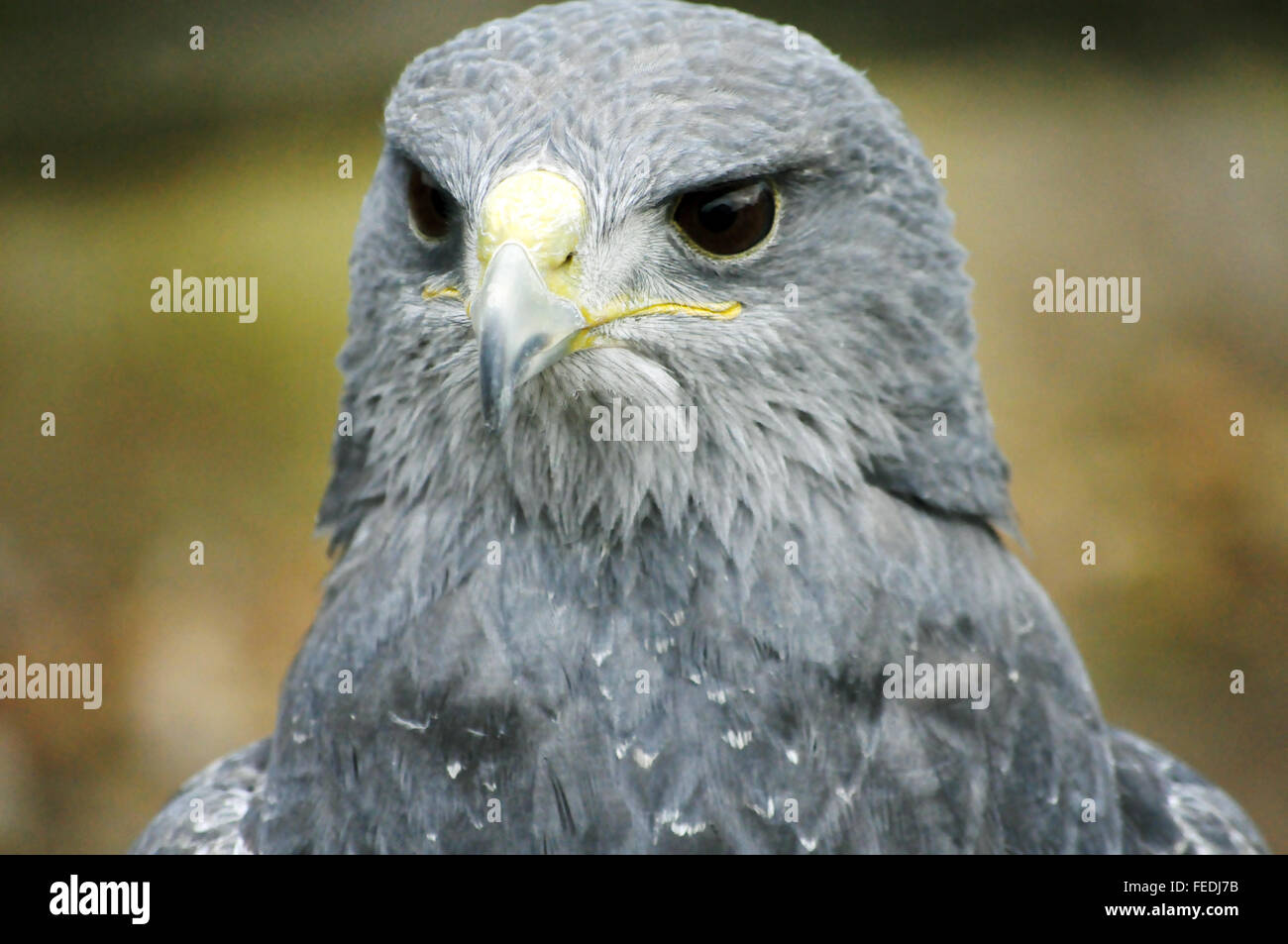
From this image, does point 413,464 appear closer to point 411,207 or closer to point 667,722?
point 411,207

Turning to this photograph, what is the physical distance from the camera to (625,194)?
2410 millimetres

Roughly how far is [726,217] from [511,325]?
0.56 metres

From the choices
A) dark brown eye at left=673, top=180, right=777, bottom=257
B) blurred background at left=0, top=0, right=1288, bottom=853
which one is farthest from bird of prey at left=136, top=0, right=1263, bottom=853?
blurred background at left=0, top=0, right=1288, bottom=853

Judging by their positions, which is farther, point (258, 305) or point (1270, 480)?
point (258, 305)

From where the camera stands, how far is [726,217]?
2.50 meters

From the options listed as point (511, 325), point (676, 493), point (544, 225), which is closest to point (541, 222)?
point (544, 225)

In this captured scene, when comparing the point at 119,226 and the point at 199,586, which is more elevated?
the point at 119,226

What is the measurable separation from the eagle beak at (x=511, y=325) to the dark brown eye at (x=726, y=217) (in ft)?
1.17

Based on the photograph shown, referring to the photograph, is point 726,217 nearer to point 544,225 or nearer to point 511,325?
point 544,225

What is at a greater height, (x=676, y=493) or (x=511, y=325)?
(x=511, y=325)

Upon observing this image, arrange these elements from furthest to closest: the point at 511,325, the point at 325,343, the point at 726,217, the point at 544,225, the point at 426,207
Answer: the point at 325,343 < the point at 426,207 < the point at 726,217 < the point at 544,225 < the point at 511,325

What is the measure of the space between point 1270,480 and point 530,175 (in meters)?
5.01

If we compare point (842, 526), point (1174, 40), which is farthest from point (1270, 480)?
point (842, 526)

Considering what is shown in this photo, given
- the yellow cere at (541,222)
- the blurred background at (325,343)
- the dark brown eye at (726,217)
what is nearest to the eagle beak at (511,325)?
the yellow cere at (541,222)
